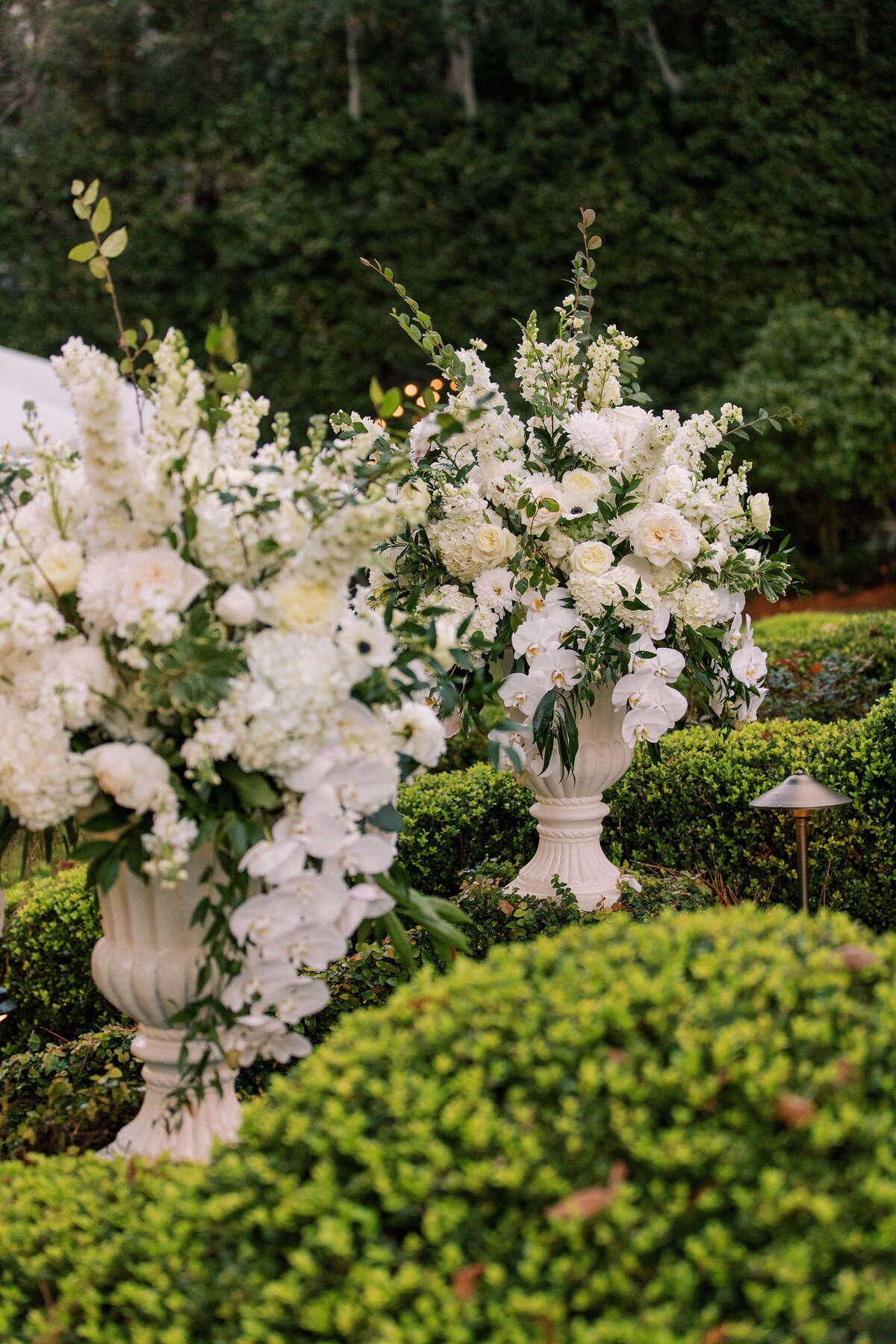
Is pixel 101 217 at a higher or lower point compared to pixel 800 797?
higher

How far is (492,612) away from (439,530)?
247 mm

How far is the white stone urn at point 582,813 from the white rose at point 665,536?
17.5 inches

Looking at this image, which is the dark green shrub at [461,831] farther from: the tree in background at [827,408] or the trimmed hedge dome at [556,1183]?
the tree in background at [827,408]

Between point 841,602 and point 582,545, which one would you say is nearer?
point 582,545

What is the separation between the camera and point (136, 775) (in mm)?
1881

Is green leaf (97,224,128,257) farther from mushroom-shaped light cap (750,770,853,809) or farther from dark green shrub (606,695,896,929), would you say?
dark green shrub (606,695,896,929)

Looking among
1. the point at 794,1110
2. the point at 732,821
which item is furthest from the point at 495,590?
the point at 794,1110

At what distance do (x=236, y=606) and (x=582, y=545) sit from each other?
128 cm

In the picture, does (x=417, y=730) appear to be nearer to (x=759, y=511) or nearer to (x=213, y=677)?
(x=213, y=677)

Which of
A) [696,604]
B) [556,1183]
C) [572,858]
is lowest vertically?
[556,1183]

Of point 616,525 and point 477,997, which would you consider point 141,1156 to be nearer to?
point 477,997

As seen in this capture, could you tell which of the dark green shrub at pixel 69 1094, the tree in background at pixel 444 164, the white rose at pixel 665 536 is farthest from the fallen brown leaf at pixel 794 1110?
the tree in background at pixel 444 164

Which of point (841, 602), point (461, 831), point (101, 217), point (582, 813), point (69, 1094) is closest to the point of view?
point (101, 217)

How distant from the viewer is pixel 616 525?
9.91 feet
